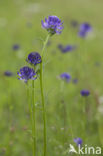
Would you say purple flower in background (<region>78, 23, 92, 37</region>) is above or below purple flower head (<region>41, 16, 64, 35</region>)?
above

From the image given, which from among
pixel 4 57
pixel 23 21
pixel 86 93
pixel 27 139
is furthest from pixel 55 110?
pixel 23 21

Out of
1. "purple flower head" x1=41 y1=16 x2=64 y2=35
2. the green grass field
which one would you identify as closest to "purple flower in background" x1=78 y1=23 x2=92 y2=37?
the green grass field

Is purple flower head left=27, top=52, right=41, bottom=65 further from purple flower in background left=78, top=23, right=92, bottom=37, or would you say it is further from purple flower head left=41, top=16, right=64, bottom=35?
purple flower in background left=78, top=23, right=92, bottom=37

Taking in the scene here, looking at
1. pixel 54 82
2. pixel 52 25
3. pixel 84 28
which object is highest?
pixel 84 28

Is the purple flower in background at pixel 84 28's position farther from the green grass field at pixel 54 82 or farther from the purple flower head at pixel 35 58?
the purple flower head at pixel 35 58

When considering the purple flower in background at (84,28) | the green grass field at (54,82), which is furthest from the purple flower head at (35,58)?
the purple flower in background at (84,28)

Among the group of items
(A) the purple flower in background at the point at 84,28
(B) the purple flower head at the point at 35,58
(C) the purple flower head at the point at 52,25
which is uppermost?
(A) the purple flower in background at the point at 84,28

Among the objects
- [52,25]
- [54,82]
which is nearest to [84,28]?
[54,82]

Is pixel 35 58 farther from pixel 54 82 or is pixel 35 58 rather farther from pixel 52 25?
pixel 54 82
